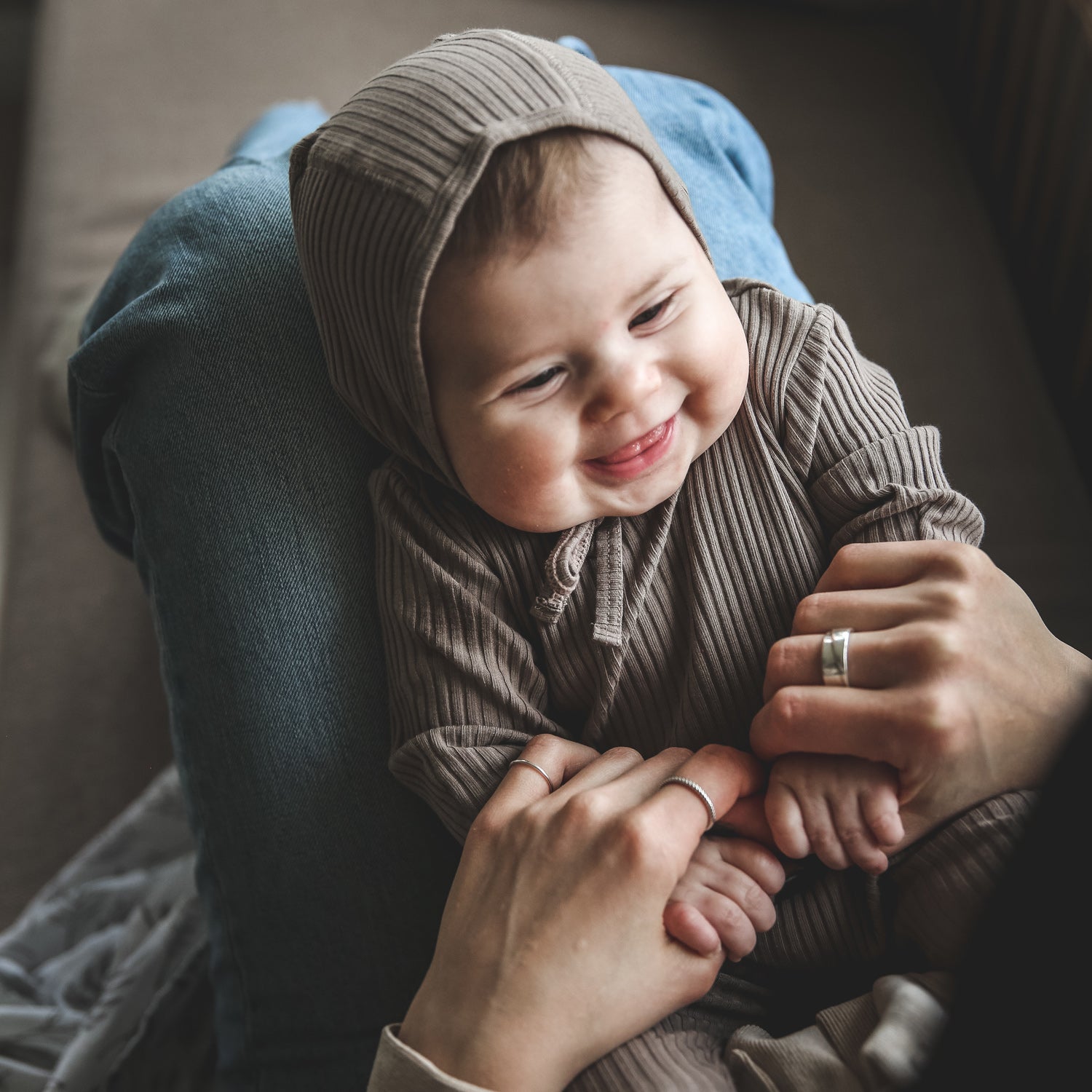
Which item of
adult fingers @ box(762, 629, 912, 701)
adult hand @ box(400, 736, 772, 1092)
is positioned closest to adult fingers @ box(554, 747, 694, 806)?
adult hand @ box(400, 736, 772, 1092)

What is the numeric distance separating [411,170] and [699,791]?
1.69 ft

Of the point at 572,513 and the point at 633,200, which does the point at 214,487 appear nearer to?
the point at 572,513

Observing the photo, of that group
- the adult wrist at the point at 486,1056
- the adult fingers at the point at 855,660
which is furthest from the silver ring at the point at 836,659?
the adult wrist at the point at 486,1056

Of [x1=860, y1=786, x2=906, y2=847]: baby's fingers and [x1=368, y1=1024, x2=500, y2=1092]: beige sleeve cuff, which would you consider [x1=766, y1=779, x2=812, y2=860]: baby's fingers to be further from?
[x1=368, y1=1024, x2=500, y2=1092]: beige sleeve cuff

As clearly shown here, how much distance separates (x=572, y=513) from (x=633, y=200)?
0.25 metres

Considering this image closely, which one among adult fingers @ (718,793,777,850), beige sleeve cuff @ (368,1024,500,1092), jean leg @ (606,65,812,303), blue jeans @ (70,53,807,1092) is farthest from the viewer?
jean leg @ (606,65,812,303)

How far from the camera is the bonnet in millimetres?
734

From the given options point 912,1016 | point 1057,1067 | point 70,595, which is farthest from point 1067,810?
point 70,595

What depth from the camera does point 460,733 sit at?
837mm

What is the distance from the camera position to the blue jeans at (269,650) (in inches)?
35.0

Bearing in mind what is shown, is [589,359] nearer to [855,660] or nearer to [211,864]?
[855,660]

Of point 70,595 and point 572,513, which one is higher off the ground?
point 572,513

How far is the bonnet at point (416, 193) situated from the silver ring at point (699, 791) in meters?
0.14

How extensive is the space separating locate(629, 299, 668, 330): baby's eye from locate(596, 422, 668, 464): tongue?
8 centimetres
